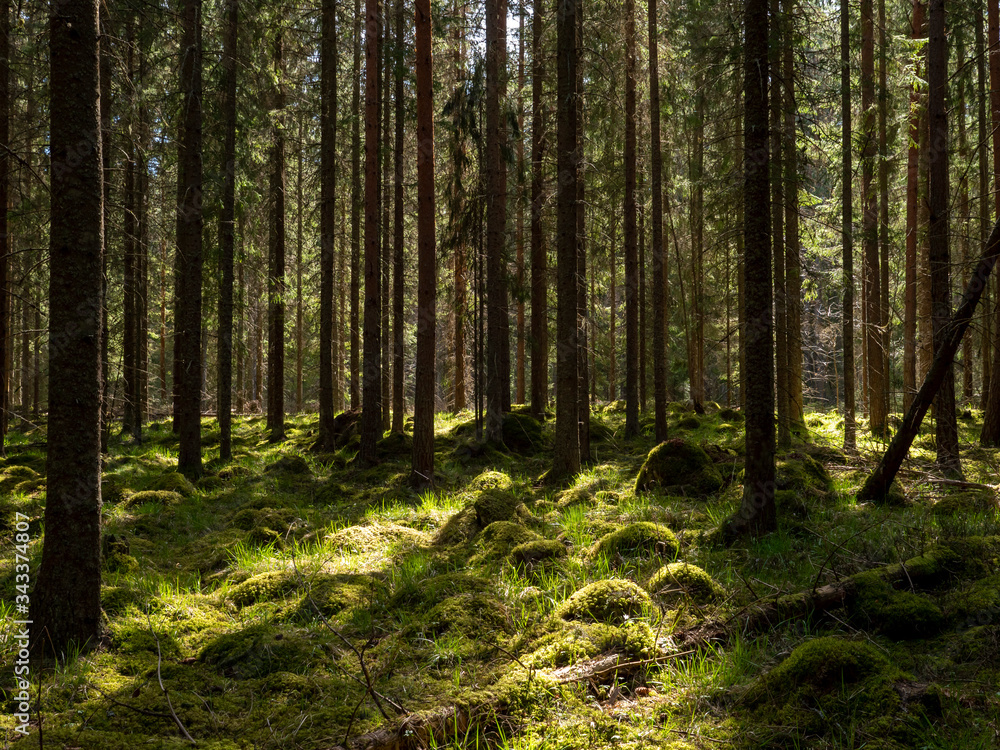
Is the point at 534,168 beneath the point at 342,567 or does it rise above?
above

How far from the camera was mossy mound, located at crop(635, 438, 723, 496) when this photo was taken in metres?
8.99

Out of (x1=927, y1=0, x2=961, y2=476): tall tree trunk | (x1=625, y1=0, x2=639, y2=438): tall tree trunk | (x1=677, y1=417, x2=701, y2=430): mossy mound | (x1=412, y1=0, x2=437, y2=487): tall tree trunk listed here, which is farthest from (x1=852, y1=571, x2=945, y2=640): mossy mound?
(x1=677, y1=417, x2=701, y2=430): mossy mound

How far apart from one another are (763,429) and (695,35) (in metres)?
10.3

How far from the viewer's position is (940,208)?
8938 mm

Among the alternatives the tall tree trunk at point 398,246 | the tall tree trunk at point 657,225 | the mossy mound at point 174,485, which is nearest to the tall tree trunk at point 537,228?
the tall tree trunk at point 657,225

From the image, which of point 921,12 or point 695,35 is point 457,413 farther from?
point 921,12

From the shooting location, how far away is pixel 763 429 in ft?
21.4

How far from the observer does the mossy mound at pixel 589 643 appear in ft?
14.0

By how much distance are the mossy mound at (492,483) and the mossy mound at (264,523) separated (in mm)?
3068

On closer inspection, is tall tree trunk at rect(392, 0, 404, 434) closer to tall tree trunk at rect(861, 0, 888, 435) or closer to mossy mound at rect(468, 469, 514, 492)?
mossy mound at rect(468, 469, 514, 492)

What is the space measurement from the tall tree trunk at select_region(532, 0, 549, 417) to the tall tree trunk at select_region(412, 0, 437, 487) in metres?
3.19

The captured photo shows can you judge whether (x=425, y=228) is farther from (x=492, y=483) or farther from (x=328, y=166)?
(x=328, y=166)

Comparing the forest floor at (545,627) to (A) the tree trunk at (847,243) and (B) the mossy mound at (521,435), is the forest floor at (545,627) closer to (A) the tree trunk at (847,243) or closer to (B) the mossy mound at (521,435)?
(A) the tree trunk at (847,243)

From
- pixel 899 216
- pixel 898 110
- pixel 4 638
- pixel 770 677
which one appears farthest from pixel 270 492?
pixel 899 216
